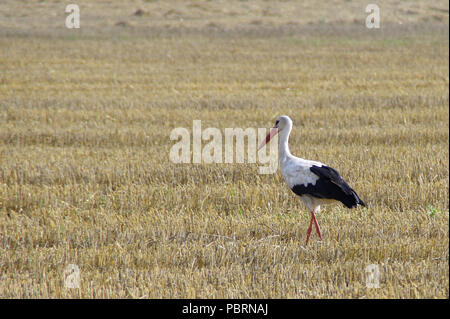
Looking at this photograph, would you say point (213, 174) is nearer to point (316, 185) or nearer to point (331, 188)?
point (316, 185)

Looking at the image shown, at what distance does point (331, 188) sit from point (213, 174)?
3055 mm

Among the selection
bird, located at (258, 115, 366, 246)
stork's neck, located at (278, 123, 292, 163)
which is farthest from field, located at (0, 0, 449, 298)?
stork's neck, located at (278, 123, 292, 163)

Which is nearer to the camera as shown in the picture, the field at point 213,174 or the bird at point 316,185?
the field at point 213,174

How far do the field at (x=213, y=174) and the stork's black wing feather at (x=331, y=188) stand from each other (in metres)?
0.42

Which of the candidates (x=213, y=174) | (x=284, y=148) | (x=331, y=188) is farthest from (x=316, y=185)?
(x=213, y=174)

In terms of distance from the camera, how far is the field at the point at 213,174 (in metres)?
5.28

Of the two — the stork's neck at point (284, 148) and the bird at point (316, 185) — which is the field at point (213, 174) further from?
the stork's neck at point (284, 148)

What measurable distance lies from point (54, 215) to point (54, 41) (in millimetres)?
21965

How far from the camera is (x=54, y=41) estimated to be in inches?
1083

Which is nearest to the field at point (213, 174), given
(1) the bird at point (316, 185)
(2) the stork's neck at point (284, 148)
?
(1) the bird at point (316, 185)

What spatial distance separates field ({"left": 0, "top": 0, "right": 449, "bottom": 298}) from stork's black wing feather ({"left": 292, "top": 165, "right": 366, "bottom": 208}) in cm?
42

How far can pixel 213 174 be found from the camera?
8.84 m
